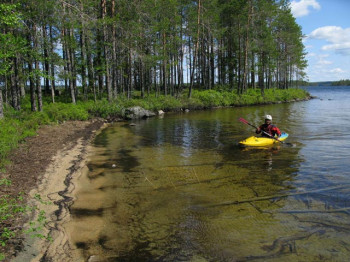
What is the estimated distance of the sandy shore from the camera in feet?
14.1

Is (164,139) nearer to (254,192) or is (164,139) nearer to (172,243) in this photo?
(254,192)

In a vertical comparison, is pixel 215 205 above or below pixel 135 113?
below

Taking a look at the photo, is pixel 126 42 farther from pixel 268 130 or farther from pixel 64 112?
pixel 268 130

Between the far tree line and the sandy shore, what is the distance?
3316 mm

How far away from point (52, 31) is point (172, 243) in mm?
23733

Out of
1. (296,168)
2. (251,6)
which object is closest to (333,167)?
(296,168)

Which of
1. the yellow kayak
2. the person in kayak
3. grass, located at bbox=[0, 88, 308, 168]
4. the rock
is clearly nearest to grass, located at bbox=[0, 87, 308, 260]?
grass, located at bbox=[0, 88, 308, 168]

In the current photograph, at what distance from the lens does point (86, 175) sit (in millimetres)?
8344

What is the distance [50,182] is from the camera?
7.20 m

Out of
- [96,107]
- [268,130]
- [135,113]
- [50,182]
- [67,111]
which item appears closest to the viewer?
[50,182]

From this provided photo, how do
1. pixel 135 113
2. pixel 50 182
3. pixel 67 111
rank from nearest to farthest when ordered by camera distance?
pixel 50 182 → pixel 67 111 → pixel 135 113

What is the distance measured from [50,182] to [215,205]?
424cm

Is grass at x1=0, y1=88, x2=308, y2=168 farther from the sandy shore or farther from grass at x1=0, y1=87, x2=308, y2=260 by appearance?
the sandy shore

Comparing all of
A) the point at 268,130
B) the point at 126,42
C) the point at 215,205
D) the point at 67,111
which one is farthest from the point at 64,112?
the point at 215,205
